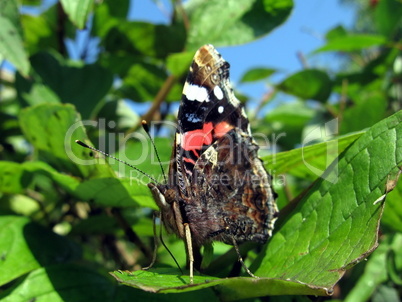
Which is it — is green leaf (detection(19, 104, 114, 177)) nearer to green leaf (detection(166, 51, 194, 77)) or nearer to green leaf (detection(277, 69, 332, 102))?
green leaf (detection(166, 51, 194, 77))

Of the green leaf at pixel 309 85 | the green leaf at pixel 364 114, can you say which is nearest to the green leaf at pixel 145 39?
the green leaf at pixel 309 85

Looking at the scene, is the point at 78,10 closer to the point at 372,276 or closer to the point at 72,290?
the point at 72,290

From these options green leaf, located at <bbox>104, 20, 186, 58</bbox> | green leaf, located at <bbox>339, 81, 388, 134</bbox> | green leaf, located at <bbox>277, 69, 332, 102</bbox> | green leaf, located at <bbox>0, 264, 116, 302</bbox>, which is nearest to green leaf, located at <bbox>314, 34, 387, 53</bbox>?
green leaf, located at <bbox>277, 69, 332, 102</bbox>

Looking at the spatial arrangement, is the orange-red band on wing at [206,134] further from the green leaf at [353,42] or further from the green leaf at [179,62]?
the green leaf at [353,42]

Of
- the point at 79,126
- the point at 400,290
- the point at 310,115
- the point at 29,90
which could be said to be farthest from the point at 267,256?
the point at 310,115

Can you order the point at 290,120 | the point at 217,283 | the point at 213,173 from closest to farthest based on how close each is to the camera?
1. the point at 217,283
2. the point at 213,173
3. the point at 290,120

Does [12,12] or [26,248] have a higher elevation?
[12,12]

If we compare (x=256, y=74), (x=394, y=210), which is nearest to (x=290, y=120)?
(x=256, y=74)

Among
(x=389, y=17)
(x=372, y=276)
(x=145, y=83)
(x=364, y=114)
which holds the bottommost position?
(x=372, y=276)
